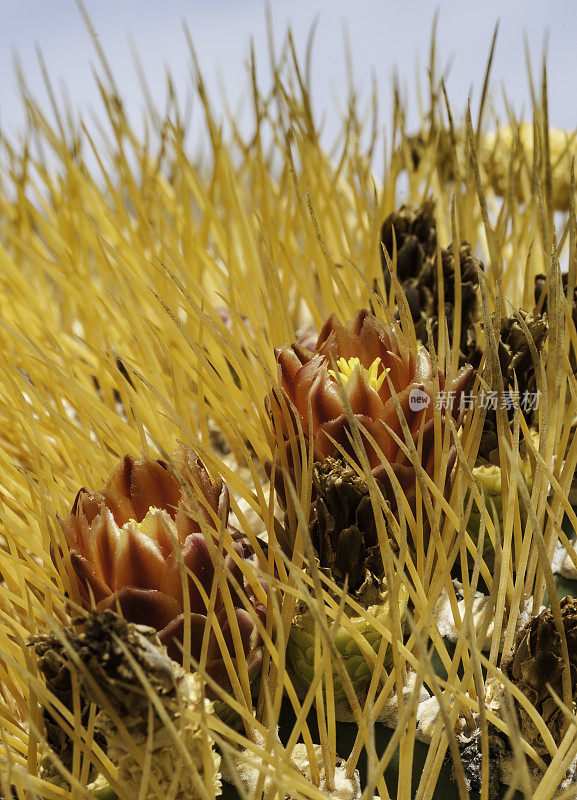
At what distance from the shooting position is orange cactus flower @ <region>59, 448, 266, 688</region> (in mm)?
Answer: 406

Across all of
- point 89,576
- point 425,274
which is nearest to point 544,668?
point 89,576

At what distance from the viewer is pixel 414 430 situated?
0.47m

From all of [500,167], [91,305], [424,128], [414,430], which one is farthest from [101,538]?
[500,167]

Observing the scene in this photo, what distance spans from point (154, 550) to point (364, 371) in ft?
0.51

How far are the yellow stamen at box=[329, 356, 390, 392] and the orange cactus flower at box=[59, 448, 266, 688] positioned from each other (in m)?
0.10

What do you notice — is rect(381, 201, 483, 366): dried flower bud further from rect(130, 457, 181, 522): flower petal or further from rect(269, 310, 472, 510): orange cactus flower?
rect(130, 457, 181, 522): flower petal

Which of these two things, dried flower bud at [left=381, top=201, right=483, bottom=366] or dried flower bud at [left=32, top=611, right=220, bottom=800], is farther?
dried flower bud at [left=381, top=201, right=483, bottom=366]

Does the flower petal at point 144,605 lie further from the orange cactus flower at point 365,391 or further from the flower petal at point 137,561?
the orange cactus flower at point 365,391

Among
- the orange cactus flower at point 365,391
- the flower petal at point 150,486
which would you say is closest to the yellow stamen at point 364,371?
the orange cactus flower at point 365,391

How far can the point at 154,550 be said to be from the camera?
0.41m

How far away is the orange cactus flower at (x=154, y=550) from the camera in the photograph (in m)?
0.41

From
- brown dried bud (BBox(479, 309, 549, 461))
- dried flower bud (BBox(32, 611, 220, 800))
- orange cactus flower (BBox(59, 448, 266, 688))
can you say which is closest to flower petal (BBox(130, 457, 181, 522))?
orange cactus flower (BBox(59, 448, 266, 688))

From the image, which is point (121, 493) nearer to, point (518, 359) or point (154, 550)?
point (154, 550)

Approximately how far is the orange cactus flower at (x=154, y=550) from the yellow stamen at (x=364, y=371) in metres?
0.10
